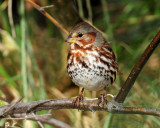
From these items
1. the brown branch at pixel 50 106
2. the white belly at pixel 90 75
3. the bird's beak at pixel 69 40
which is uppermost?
the bird's beak at pixel 69 40

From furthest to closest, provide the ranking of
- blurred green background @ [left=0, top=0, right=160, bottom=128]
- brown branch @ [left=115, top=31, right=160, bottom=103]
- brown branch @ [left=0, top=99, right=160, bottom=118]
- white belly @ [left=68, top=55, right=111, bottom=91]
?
blurred green background @ [left=0, top=0, right=160, bottom=128], white belly @ [left=68, top=55, right=111, bottom=91], brown branch @ [left=0, top=99, right=160, bottom=118], brown branch @ [left=115, top=31, right=160, bottom=103]

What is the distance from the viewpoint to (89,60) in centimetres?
179

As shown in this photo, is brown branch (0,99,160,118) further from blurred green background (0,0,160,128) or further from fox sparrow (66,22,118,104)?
blurred green background (0,0,160,128)

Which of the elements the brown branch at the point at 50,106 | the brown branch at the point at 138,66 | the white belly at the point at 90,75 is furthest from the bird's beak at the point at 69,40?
the brown branch at the point at 138,66

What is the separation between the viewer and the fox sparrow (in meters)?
1.78

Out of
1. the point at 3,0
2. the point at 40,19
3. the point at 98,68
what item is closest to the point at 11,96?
the point at 3,0

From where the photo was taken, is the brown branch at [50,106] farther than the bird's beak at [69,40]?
No

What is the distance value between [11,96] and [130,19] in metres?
1.41

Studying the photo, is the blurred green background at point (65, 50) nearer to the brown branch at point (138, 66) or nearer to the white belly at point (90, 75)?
the white belly at point (90, 75)

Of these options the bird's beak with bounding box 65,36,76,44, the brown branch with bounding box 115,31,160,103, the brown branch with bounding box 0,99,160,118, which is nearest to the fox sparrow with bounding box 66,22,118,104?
the bird's beak with bounding box 65,36,76,44

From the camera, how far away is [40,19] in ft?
12.2

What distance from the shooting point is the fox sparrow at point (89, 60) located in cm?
178

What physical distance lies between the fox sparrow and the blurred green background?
0.43 metres

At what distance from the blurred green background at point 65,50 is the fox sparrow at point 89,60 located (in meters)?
0.43
